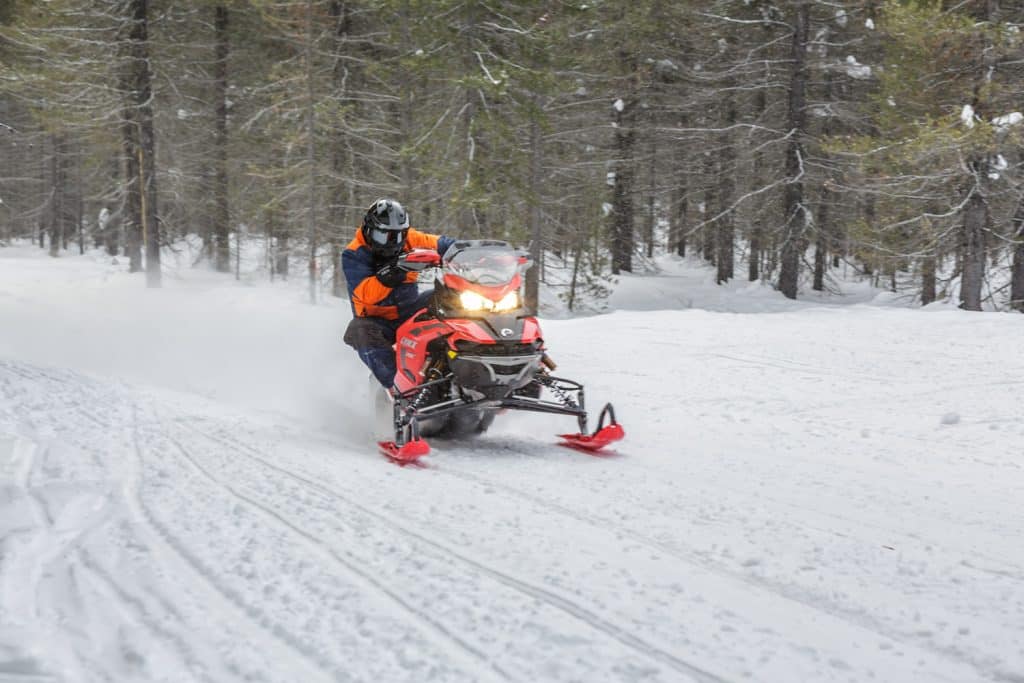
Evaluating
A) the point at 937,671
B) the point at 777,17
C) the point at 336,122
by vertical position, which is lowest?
the point at 937,671

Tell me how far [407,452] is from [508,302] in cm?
152

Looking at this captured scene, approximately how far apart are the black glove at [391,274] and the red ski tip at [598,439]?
2.10m

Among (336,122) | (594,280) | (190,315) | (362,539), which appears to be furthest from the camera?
(594,280)

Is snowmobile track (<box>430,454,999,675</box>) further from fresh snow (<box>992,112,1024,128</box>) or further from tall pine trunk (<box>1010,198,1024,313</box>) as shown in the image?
tall pine trunk (<box>1010,198,1024,313</box>)

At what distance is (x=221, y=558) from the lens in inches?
136

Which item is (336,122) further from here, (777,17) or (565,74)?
(777,17)

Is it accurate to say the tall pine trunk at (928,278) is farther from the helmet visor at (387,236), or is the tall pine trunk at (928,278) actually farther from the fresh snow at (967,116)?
the helmet visor at (387,236)

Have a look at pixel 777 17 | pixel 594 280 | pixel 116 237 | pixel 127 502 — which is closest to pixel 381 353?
pixel 127 502

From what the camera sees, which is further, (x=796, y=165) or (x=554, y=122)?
(x=796, y=165)

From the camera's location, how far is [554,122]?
66.6ft

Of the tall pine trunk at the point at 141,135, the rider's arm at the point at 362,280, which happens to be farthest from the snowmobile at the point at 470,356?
the tall pine trunk at the point at 141,135

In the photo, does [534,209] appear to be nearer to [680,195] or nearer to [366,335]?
[366,335]

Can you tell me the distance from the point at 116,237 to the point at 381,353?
37.6 m

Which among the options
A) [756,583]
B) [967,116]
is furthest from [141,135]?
[756,583]
